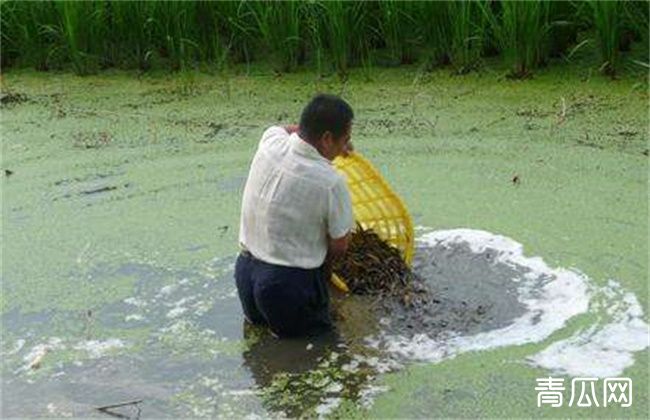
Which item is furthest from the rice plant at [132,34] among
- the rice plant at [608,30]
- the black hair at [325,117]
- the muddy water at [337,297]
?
the black hair at [325,117]

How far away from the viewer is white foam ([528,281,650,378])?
318cm

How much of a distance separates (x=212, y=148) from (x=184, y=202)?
60cm

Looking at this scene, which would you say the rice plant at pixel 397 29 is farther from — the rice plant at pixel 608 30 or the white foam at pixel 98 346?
the white foam at pixel 98 346

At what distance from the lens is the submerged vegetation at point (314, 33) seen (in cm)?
544

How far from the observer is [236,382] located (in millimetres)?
3242

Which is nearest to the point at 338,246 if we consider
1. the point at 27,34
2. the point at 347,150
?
the point at 347,150

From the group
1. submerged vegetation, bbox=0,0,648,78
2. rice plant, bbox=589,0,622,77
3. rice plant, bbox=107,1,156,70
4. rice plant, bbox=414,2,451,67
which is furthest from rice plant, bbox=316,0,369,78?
rice plant, bbox=589,0,622,77

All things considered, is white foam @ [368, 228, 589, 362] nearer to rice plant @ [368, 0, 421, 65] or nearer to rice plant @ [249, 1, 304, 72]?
rice plant @ [368, 0, 421, 65]

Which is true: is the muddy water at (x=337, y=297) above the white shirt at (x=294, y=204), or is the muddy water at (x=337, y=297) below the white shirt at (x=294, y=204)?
below

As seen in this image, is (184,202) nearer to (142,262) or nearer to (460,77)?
(142,262)

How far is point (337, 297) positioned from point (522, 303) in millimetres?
592

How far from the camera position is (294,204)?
3230 millimetres

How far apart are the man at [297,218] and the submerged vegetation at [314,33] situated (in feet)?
7.64

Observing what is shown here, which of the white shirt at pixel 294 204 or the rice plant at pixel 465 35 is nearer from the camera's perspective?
the white shirt at pixel 294 204
